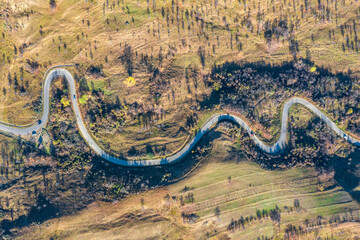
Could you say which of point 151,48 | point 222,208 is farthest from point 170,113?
point 222,208

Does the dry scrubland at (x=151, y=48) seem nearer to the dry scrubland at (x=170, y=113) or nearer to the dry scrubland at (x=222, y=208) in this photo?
the dry scrubland at (x=170, y=113)

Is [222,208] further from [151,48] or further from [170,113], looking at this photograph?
[151,48]

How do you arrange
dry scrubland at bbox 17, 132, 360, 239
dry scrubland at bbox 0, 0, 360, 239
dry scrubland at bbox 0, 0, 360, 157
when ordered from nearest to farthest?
dry scrubland at bbox 17, 132, 360, 239
dry scrubland at bbox 0, 0, 360, 239
dry scrubland at bbox 0, 0, 360, 157

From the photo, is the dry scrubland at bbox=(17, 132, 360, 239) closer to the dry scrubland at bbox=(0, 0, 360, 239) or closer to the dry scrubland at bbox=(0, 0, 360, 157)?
the dry scrubland at bbox=(0, 0, 360, 239)

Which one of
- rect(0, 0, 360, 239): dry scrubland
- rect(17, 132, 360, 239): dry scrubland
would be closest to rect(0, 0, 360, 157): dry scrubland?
rect(0, 0, 360, 239): dry scrubland

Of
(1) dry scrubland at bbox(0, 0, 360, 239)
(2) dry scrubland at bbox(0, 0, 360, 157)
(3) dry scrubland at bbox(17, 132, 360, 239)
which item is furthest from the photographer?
(2) dry scrubland at bbox(0, 0, 360, 157)

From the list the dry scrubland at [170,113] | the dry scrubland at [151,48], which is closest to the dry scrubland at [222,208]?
the dry scrubland at [170,113]
